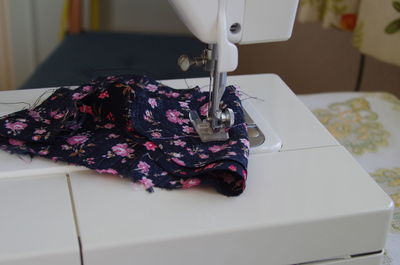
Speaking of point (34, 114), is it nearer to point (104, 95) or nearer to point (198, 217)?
point (104, 95)

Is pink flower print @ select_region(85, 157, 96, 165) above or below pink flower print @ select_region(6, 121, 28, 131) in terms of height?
below

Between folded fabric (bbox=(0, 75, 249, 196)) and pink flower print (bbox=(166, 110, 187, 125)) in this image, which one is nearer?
folded fabric (bbox=(0, 75, 249, 196))

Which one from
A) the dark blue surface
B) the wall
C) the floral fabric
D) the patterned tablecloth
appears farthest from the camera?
the wall

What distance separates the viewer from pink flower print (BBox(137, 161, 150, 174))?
0.76 meters

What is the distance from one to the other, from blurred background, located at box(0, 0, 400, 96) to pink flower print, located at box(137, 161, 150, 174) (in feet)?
2.77

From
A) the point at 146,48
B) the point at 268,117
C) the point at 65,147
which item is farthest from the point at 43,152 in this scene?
the point at 146,48

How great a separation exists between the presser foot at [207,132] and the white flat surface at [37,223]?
0.21 meters

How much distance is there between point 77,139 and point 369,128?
64 centimetres

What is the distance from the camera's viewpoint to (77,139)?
2.71 feet

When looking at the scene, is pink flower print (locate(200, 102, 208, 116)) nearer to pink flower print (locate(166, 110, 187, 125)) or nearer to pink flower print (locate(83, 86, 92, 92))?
pink flower print (locate(166, 110, 187, 125))

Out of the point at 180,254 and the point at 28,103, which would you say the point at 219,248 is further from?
the point at 28,103

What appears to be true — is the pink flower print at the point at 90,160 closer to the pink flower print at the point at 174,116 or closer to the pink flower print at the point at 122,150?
the pink flower print at the point at 122,150

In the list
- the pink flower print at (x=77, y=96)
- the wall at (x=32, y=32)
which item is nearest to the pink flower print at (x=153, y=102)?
the pink flower print at (x=77, y=96)

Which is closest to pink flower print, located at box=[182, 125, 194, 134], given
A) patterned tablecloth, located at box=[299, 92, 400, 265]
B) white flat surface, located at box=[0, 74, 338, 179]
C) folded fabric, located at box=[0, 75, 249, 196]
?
folded fabric, located at box=[0, 75, 249, 196]
